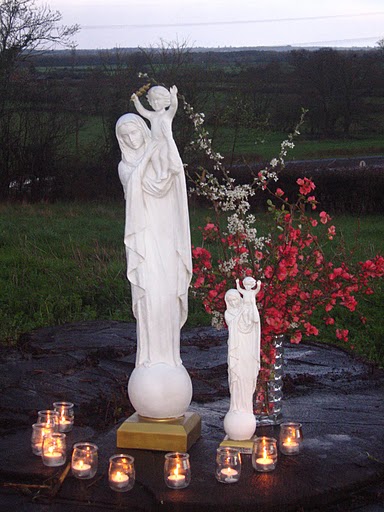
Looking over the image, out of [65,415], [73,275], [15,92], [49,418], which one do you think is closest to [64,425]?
[65,415]

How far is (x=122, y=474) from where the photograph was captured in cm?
467

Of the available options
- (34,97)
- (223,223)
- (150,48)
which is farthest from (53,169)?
(223,223)

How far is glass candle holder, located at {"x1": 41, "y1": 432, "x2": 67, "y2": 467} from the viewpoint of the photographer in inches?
198

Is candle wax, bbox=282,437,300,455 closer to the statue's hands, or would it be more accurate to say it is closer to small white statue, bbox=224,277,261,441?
small white statue, bbox=224,277,261,441

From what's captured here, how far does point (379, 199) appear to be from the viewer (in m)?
18.3

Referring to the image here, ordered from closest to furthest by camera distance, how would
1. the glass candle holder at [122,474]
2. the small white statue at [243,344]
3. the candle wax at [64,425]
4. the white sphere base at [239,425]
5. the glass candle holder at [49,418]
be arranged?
the glass candle holder at [122,474]
the small white statue at [243,344]
the white sphere base at [239,425]
the glass candle holder at [49,418]
the candle wax at [64,425]

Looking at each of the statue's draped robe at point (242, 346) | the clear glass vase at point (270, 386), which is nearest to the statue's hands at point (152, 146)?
the statue's draped robe at point (242, 346)

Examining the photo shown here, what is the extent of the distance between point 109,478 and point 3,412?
1.70 m

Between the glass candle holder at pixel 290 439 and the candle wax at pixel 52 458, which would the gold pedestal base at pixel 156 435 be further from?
the glass candle holder at pixel 290 439

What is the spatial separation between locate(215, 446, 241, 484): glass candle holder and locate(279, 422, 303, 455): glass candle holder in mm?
484

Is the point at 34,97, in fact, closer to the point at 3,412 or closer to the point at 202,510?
the point at 3,412

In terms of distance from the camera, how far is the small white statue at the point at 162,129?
5.13 meters

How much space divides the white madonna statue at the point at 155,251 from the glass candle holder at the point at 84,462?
0.51m

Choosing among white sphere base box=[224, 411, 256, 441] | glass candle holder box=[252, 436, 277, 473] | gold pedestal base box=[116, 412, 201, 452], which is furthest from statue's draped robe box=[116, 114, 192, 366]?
glass candle holder box=[252, 436, 277, 473]
